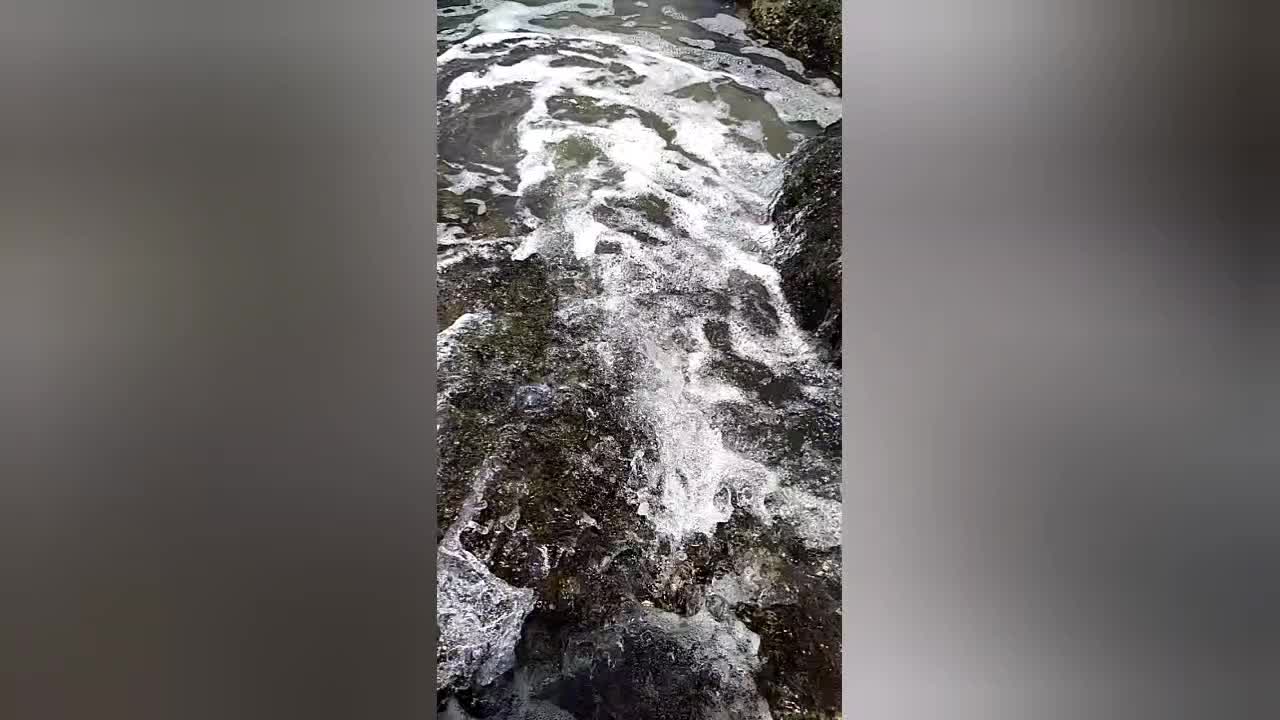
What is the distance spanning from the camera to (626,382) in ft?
4.62

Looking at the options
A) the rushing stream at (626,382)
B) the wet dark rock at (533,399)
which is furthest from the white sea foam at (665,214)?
the wet dark rock at (533,399)

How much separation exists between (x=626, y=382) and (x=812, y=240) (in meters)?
0.41

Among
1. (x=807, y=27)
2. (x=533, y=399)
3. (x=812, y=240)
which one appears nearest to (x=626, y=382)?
(x=533, y=399)

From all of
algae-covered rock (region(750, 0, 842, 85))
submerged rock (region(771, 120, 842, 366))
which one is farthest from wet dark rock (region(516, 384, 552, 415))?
algae-covered rock (region(750, 0, 842, 85))

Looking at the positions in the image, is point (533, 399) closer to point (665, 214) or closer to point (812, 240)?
point (665, 214)

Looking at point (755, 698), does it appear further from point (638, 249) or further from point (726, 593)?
point (638, 249)

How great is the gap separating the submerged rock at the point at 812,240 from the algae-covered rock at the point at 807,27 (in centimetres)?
15

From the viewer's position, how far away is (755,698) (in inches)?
54.5
